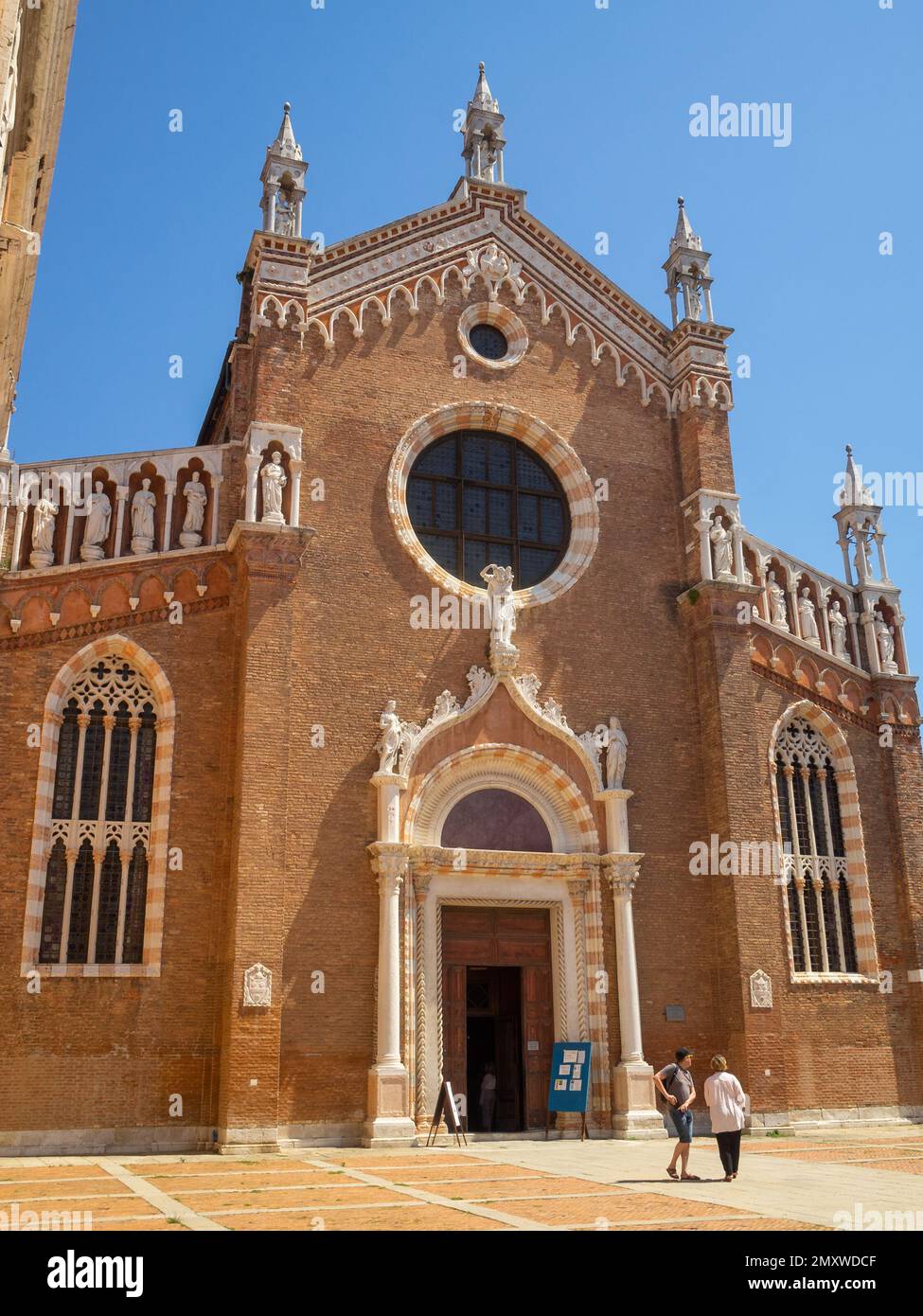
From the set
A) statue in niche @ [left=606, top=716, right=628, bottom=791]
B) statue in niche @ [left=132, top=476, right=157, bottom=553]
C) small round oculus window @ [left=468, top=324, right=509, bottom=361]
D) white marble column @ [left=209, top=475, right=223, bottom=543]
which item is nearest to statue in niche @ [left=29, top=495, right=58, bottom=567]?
statue in niche @ [left=132, top=476, right=157, bottom=553]

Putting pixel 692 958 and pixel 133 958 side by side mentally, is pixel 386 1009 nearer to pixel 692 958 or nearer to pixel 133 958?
pixel 133 958

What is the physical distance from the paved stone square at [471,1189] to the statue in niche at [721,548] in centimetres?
1046

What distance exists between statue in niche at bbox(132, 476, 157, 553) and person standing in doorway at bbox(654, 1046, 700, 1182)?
11.9 metres

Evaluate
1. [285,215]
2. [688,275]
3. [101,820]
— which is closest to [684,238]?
[688,275]

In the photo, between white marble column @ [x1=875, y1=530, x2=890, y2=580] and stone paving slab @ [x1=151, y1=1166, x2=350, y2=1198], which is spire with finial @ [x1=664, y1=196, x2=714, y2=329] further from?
stone paving slab @ [x1=151, y1=1166, x2=350, y2=1198]

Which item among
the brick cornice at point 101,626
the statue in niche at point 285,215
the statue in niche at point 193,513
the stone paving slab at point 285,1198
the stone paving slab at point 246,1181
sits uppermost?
the statue in niche at point 285,215

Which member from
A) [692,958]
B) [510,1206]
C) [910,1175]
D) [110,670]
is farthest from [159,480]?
[910,1175]

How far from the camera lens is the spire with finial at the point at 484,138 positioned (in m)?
25.4

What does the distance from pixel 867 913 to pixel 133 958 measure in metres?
13.7

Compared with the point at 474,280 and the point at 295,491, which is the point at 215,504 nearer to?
the point at 295,491

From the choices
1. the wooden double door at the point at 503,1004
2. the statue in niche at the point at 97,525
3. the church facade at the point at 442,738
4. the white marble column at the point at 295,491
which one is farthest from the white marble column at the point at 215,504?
the wooden double door at the point at 503,1004

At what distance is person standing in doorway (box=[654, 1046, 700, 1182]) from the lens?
13836 millimetres

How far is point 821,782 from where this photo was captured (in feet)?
78.8

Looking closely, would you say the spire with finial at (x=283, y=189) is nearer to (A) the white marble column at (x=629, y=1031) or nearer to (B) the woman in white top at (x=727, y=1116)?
(A) the white marble column at (x=629, y=1031)
